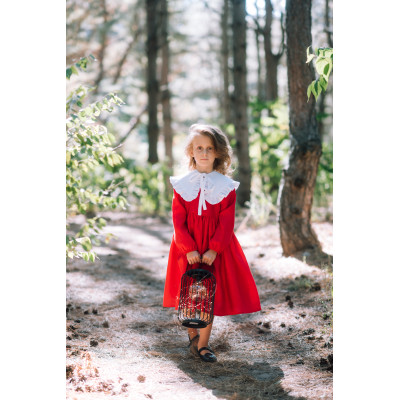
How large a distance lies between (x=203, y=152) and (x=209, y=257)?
744mm

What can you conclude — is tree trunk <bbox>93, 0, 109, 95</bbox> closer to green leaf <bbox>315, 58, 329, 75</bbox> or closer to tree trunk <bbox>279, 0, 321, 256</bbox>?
tree trunk <bbox>279, 0, 321, 256</bbox>

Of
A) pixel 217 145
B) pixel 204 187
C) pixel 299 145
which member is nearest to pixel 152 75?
pixel 299 145

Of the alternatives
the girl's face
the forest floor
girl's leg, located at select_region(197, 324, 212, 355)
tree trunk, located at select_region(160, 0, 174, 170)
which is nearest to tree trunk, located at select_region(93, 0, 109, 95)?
tree trunk, located at select_region(160, 0, 174, 170)

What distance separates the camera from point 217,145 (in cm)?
319

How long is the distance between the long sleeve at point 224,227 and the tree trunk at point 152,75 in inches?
303

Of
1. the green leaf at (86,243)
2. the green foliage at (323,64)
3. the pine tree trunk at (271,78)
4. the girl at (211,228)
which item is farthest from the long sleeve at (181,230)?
the pine tree trunk at (271,78)

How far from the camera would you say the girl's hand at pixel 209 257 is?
3.00m

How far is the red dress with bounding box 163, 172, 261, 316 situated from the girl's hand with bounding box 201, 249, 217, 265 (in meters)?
0.06

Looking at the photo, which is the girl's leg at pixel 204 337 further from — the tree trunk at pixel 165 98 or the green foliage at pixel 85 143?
the tree trunk at pixel 165 98
